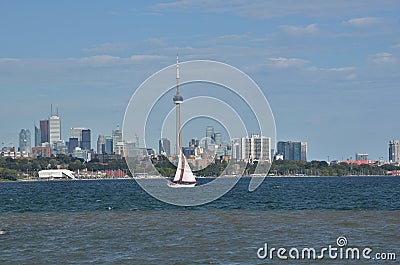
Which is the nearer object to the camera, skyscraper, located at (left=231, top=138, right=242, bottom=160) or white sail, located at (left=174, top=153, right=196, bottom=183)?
skyscraper, located at (left=231, top=138, right=242, bottom=160)

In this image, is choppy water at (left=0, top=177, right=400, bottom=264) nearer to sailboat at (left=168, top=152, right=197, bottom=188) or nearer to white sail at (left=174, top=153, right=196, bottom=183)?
white sail at (left=174, top=153, right=196, bottom=183)

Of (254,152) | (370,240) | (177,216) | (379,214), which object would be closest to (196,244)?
(370,240)

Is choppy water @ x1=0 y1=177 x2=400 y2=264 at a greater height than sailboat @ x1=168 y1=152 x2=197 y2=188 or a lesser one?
lesser

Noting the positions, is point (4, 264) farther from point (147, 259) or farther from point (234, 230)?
point (234, 230)

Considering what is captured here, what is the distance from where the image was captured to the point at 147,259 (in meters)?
35.6
